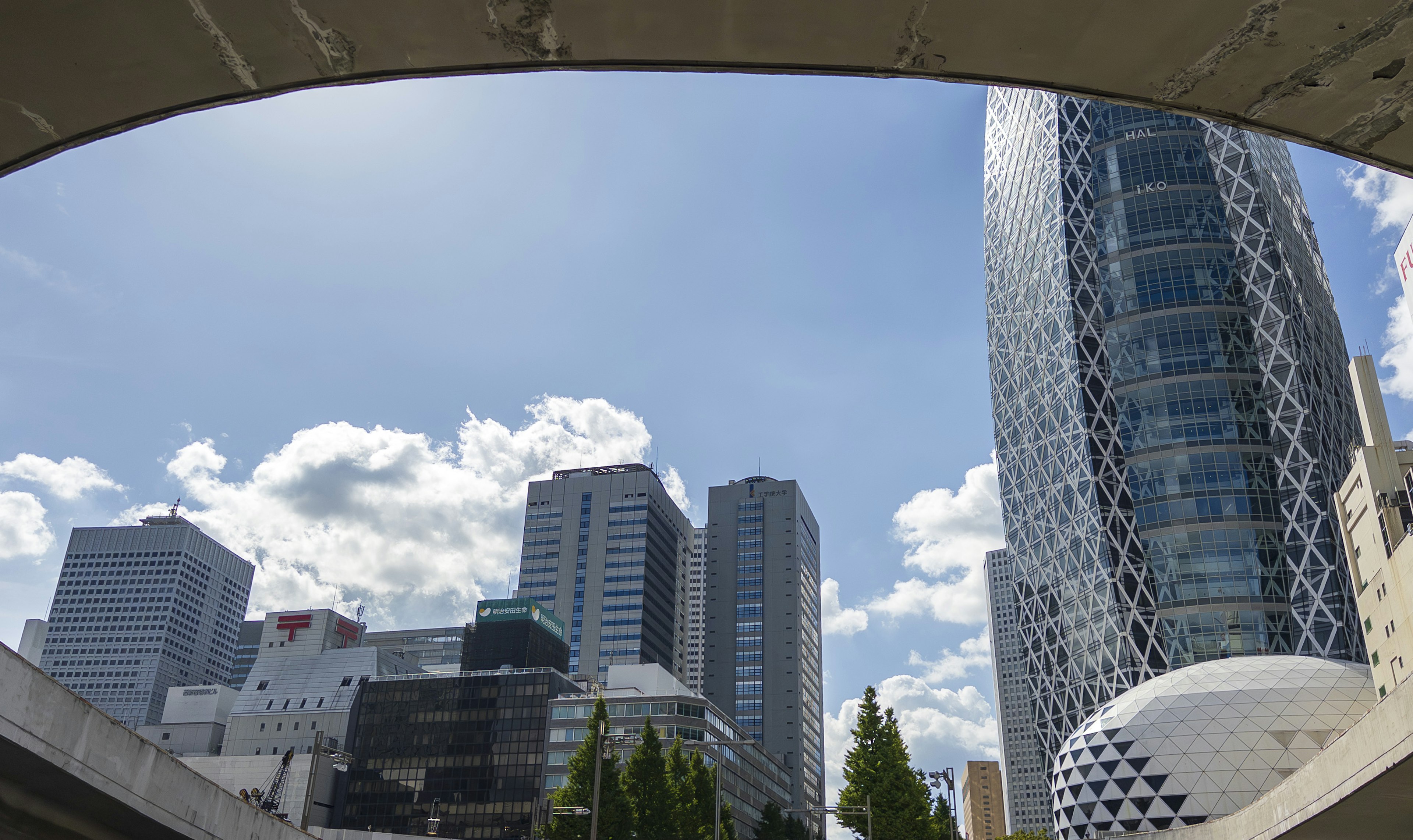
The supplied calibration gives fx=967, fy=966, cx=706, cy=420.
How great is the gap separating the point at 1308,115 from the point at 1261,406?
96.5m

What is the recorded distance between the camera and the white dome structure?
63.8 metres

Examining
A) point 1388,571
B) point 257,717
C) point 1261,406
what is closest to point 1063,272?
point 1261,406

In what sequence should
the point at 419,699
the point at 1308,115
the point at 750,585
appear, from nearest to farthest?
the point at 1308,115, the point at 419,699, the point at 750,585

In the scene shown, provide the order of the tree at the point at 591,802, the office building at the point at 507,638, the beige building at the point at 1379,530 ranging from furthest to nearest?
the office building at the point at 507,638
the beige building at the point at 1379,530
the tree at the point at 591,802

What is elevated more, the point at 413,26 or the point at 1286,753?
the point at 1286,753

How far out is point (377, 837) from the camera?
135 feet

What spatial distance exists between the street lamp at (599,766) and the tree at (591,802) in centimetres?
24

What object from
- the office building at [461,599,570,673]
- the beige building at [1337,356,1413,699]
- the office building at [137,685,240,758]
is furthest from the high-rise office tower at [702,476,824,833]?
the beige building at [1337,356,1413,699]

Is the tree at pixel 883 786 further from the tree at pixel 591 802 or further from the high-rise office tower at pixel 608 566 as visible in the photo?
the high-rise office tower at pixel 608 566

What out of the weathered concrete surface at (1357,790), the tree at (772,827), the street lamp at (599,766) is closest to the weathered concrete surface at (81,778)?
the street lamp at (599,766)

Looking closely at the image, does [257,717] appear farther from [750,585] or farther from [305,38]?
[305,38]

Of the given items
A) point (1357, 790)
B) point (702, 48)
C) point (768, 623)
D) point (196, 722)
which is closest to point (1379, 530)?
point (1357, 790)

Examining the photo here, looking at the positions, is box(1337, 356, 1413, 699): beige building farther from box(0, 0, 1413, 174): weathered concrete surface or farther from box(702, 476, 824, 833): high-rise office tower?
box(702, 476, 824, 833): high-rise office tower

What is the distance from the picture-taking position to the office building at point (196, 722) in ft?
396
